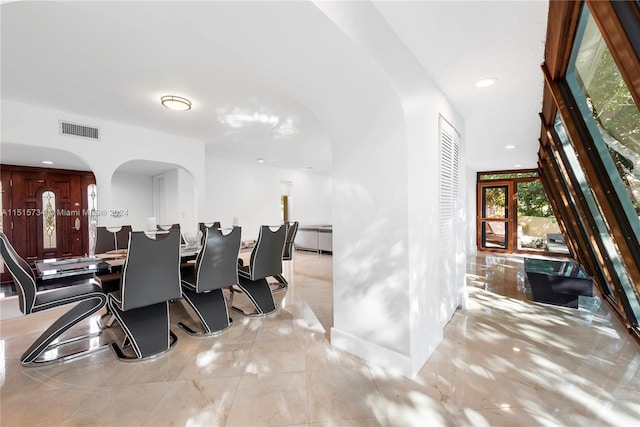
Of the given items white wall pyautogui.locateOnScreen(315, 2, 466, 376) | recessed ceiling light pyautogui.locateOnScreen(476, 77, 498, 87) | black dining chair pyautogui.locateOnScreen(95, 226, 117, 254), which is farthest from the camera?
black dining chair pyautogui.locateOnScreen(95, 226, 117, 254)

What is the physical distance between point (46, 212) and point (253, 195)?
4.21m

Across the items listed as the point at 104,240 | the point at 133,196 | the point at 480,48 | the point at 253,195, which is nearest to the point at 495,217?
the point at 253,195

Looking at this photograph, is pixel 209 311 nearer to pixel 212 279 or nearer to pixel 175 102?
pixel 212 279

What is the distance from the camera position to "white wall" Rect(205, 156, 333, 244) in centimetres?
630

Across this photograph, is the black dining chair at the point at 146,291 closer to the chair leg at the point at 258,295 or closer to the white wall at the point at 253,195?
the chair leg at the point at 258,295

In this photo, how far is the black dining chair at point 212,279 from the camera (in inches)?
104

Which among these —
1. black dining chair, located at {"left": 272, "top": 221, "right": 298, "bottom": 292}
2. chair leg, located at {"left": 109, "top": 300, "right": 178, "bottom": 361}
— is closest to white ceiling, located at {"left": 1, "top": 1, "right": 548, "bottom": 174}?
black dining chair, located at {"left": 272, "top": 221, "right": 298, "bottom": 292}

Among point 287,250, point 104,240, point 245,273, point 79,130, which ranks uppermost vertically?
point 79,130

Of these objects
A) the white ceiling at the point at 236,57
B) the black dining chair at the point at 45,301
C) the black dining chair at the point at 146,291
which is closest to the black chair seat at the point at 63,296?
the black dining chair at the point at 45,301

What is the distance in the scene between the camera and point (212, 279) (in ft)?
8.92

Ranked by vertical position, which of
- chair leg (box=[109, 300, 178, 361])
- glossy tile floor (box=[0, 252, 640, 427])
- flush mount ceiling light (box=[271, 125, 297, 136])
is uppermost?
flush mount ceiling light (box=[271, 125, 297, 136])

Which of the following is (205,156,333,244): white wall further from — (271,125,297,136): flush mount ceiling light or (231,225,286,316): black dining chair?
(231,225,286,316): black dining chair

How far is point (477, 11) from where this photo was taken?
156 centimetres

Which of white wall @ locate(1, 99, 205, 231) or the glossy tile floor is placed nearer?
the glossy tile floor
